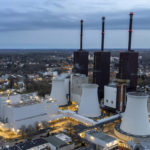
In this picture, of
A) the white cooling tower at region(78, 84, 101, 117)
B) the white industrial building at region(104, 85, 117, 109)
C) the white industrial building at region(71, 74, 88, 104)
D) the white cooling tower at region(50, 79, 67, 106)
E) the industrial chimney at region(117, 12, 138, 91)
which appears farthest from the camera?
the white industrial building at region(71, 74, 88, 104)

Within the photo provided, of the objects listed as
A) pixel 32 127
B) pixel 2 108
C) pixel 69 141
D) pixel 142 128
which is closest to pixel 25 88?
pixel 2 108

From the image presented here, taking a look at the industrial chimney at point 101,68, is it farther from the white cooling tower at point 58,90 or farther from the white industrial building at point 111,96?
the white cooling tower at point 58,90

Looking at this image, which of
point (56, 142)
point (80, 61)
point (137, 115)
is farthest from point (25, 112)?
point (80, 61)

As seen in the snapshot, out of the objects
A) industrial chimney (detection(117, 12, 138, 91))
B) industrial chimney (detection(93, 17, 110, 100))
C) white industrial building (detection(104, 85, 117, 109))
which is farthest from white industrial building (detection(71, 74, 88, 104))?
industrial chimney (detection(117, 12, 138, 91))

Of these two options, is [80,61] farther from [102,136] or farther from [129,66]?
[102,136]

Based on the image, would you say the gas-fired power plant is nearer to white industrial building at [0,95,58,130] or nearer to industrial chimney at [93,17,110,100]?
white industrial building at [0,95,58,130]

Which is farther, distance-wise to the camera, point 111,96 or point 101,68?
point 101,68

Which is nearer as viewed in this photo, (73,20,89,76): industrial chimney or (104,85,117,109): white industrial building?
(104,85,117,109): white industrial building
